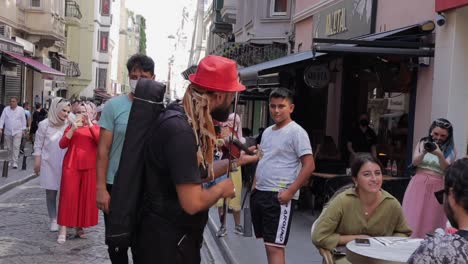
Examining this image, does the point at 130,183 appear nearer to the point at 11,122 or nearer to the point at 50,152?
the point at 50,152

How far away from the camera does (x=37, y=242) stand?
8.07 metres

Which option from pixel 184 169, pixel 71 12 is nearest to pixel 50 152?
pixel 184 169

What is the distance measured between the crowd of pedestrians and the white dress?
13 mm

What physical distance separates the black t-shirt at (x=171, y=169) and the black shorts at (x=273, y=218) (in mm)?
2332

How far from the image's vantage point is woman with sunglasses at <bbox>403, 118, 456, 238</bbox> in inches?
247

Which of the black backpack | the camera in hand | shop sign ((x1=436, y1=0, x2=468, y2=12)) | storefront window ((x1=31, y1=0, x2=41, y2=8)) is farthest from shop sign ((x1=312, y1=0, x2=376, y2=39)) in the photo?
storefront window ((x1=31, y1=0, x2=41, y2=8))

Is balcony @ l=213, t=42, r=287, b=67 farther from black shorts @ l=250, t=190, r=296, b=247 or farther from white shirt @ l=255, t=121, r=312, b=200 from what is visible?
black shorts @ l=250, t=190, r=296, b=247

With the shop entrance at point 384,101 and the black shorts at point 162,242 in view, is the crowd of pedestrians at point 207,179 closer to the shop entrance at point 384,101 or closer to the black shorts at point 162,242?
Result: the black shorts at point 162,242

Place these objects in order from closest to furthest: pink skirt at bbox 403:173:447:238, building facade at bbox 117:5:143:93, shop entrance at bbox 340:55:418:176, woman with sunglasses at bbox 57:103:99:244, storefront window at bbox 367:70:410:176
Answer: pink skirt at bbox 403:173:447:238 < woman with sunglasses at bbox 57:103:99:244 < shop entrance at bbox 340:55:418:176 < storefront window at bbox 367:70:410:176 < building facade at bbox 117:5:143:93

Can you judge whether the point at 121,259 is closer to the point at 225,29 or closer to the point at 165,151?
the point at 165,151

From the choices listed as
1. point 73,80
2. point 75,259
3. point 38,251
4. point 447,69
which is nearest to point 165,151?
point 75,259

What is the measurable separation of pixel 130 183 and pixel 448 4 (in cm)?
611

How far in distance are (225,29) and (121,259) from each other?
27.5m

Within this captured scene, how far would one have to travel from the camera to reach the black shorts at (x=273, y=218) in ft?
18.0
